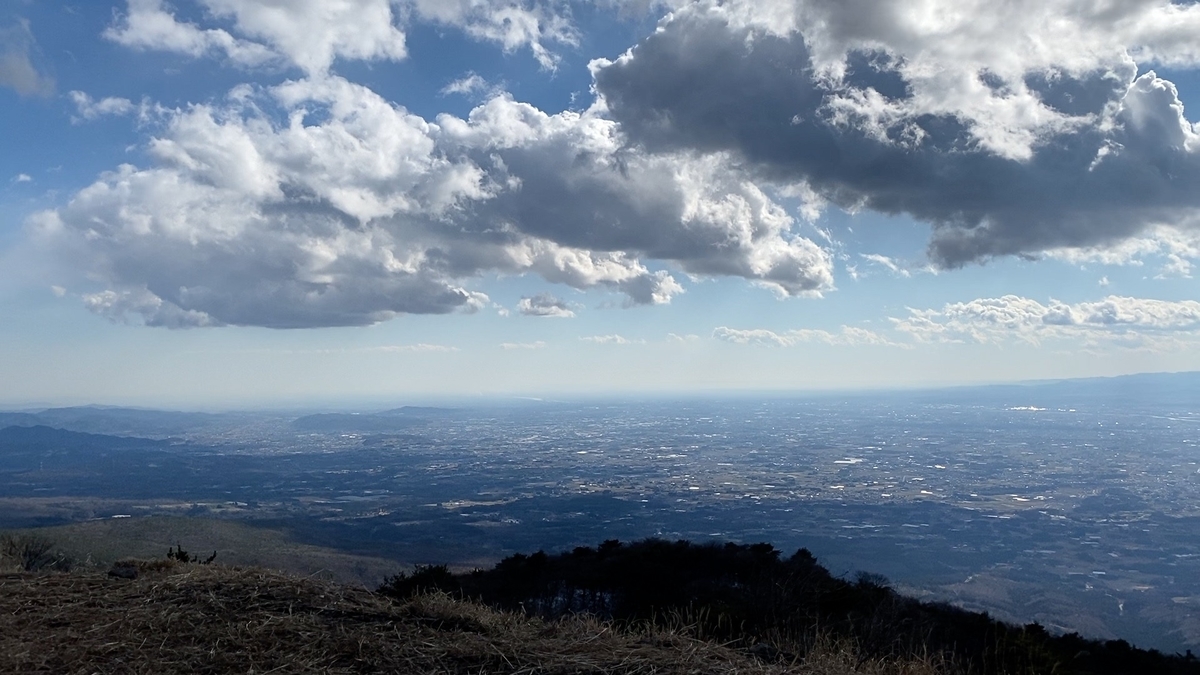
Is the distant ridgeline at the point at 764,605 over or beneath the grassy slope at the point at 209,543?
over

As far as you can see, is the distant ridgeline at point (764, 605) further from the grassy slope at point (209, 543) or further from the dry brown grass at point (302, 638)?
the grassy slope at point (209, 543)

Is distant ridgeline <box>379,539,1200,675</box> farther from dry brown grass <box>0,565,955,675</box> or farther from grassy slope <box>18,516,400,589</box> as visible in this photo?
grassy slope <box>18,516,400,589</box>

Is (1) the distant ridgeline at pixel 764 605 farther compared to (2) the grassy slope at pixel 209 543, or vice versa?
(2) the grassy slope at pixel 209 543

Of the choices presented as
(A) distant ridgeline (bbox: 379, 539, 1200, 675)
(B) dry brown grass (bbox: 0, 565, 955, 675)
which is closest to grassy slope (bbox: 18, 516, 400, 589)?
(A) distant ridgeline (bbox: 379, 539, 1200, 675)

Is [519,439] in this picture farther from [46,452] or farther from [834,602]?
[834,602]

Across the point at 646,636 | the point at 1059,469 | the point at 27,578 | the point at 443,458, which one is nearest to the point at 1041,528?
the point at 1059,469

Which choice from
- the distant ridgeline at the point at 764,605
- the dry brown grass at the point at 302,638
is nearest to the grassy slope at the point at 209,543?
the distant ridgeline at the point at 764,605
